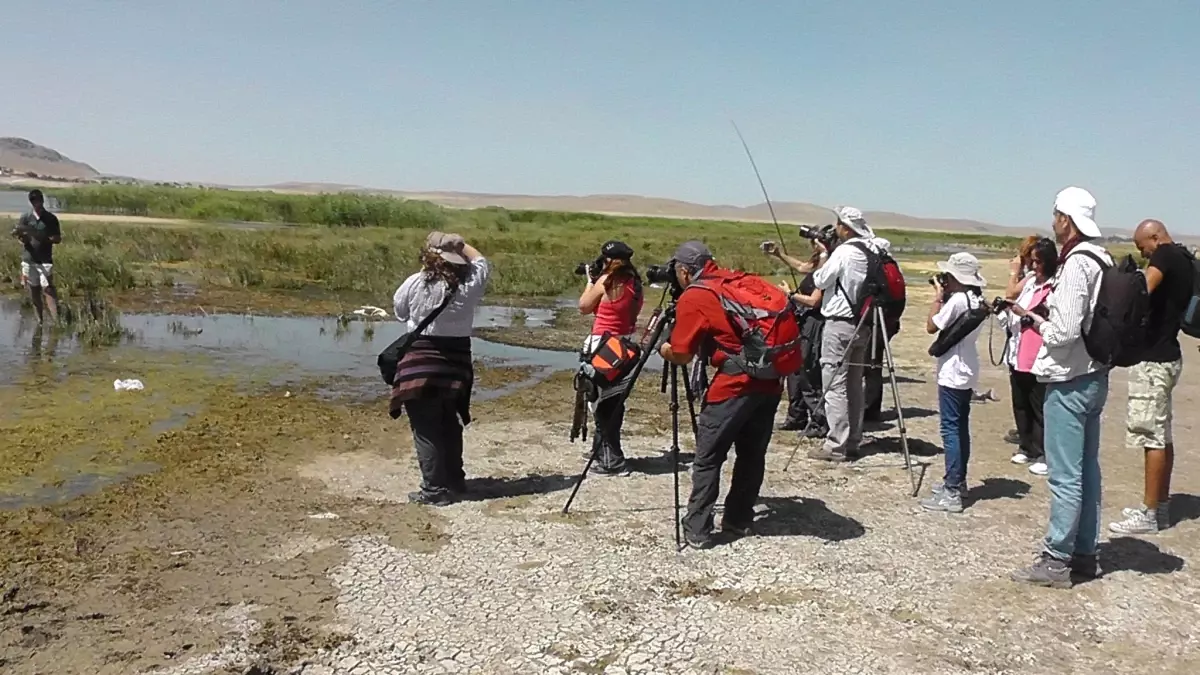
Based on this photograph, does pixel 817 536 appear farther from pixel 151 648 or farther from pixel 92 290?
pixel 92 290

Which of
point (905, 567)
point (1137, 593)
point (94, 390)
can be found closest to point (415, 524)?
point (905, 567)

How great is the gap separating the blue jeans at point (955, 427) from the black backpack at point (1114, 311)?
1.46 metres

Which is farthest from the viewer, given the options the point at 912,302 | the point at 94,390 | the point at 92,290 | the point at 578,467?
the point at 912,302

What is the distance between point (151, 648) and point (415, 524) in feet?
6.45

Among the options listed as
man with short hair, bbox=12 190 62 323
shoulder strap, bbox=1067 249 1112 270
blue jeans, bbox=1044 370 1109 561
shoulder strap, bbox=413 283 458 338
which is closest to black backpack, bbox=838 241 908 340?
blue jeans, bbox=1044 370 1109 561

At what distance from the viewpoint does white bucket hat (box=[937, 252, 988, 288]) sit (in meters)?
6.43

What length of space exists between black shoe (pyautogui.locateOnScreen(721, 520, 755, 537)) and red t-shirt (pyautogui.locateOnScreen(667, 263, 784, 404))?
97 cm

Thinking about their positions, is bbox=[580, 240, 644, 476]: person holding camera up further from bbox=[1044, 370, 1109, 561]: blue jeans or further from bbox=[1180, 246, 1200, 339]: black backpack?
bbox=[1180, 246, 1200, 339]: black backpack

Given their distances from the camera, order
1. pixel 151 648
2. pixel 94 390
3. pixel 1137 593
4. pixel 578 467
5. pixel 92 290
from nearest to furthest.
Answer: pixel 151 648
pixel 1137 593
pixel 578 467
pixel 94 390
pixel 92 290

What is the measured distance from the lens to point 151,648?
14.0 ft

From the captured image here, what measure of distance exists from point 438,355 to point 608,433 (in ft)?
5.01

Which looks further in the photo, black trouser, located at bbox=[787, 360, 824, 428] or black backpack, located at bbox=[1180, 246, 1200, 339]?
black trouser, located at bbox=[787, 360, 824, 428]

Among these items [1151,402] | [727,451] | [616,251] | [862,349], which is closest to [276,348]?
[616,251]

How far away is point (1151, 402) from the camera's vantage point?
5.81m
